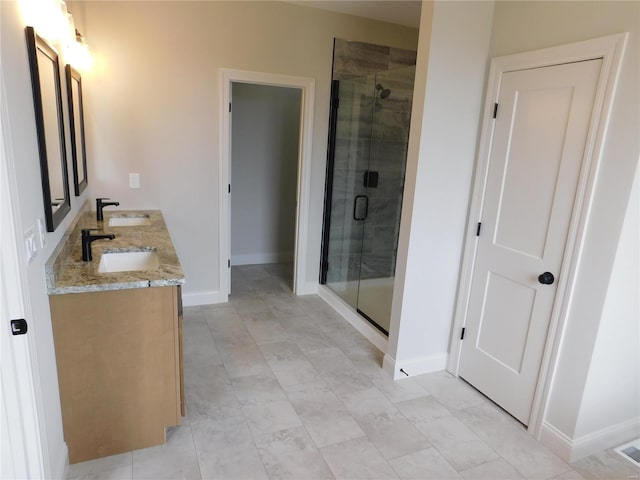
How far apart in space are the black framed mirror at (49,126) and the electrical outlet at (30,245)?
0.24 metres

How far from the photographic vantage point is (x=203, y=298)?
3832 mm

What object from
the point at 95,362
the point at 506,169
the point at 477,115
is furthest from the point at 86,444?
the point at 477,115

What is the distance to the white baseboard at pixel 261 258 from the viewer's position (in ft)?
16.8

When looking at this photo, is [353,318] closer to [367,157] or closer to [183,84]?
[367,157]

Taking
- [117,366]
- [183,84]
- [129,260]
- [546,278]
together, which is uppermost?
[183,84]

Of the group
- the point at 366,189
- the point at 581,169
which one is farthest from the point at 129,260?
the point at 581,169

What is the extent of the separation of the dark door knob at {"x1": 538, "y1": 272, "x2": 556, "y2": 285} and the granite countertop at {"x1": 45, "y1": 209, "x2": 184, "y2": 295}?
6.12 feet

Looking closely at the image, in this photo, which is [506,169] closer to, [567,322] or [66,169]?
[567,322]

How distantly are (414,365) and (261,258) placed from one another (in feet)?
9.40

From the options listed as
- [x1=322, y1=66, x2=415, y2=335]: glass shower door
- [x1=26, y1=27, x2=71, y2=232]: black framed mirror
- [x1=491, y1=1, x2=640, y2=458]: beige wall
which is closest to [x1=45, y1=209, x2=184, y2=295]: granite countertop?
[x1=26, y1=27, x2=71, y2=232]: black framed mirror

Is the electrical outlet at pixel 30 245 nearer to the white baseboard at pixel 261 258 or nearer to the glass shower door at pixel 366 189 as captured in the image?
the glass shower door at pixel 366 189

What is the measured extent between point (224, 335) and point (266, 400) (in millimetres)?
926

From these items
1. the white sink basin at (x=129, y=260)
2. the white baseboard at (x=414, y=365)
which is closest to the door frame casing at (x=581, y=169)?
the white baseboard at (x=414, y=365)

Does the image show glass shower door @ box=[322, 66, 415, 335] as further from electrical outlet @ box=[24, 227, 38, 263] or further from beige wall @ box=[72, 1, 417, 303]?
electrical outlet @ box=[24, 227, 38, 263]
